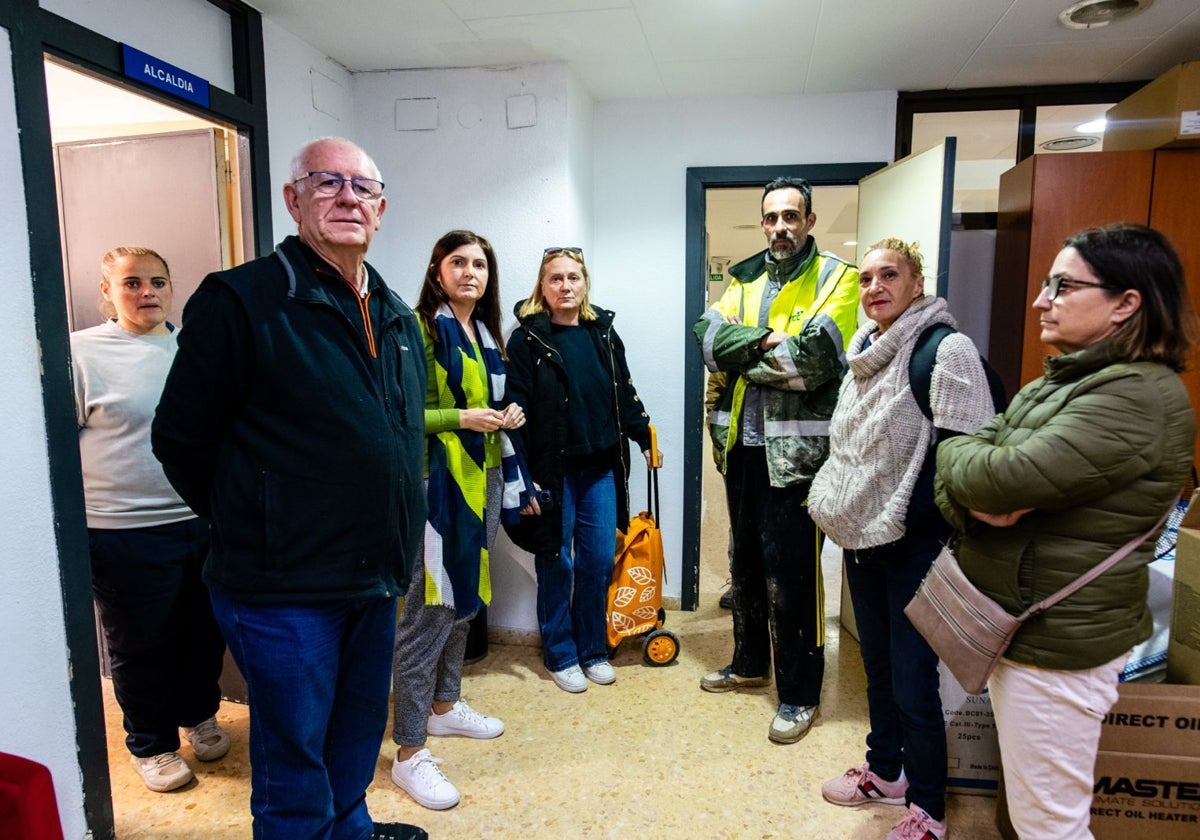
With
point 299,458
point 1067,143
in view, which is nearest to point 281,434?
point 299,458

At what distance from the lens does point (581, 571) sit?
2.67m

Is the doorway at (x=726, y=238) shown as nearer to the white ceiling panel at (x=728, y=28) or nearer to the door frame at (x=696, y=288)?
the door frame at (x=696, y=288)

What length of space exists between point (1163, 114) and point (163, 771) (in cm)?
378

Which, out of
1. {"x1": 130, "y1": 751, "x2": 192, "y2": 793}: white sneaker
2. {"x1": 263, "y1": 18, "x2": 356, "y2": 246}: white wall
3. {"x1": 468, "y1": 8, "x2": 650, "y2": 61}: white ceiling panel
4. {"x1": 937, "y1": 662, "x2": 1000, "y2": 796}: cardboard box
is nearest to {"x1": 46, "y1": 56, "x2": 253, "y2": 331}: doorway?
{"x1": 263, "y1": 18, "x2": 356, "y2": 246}: white wall

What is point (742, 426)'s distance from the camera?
A: 230 cm

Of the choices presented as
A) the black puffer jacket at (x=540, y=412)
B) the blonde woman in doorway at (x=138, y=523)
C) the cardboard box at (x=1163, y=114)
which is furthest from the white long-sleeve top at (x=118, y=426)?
the cardboard box at (x=1163, y=114)

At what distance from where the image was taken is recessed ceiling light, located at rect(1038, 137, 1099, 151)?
122 inches

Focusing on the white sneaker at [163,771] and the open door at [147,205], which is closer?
the white sneaker at [163,771]

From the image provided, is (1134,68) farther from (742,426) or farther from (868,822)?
(868,822)

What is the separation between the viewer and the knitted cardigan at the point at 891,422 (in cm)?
153

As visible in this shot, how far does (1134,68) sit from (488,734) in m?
3.41

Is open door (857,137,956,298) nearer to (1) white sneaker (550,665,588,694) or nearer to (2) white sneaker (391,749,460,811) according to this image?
(1) white sneaker (550,665,588,694)

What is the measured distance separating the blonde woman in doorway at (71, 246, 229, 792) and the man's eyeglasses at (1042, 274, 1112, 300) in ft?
7.04

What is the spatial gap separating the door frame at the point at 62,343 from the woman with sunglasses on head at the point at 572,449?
1.22 meters
